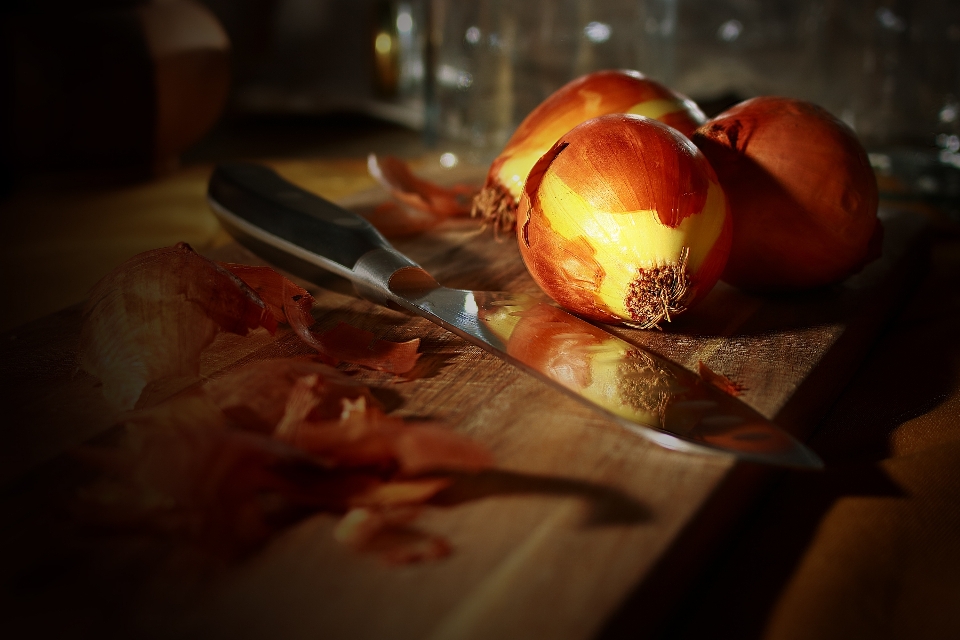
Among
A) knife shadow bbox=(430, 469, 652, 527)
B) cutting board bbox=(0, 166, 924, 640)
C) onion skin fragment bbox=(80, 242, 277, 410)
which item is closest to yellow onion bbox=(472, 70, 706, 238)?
cutting board bbox=(0, 166, 924, 640)

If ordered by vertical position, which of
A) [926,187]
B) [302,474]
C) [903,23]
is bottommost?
[926,187]

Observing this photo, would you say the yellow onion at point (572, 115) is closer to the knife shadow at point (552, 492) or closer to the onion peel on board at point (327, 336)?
the onion peel on board at point (327, 336)

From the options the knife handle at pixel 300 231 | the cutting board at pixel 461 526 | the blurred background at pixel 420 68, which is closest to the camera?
the cutting board at pixel 461 526

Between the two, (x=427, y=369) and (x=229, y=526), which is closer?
(x=229, y=526)

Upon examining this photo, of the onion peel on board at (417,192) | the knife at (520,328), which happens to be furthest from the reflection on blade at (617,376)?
the onion peel on board at (417,192)

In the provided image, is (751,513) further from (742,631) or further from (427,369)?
(427,369)

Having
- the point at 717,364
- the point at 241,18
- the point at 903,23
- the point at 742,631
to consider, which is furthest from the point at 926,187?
the point at 241,18

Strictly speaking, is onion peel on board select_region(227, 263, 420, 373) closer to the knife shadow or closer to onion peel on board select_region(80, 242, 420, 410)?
onion peel on board select_region(80, 242, 420, 410)
